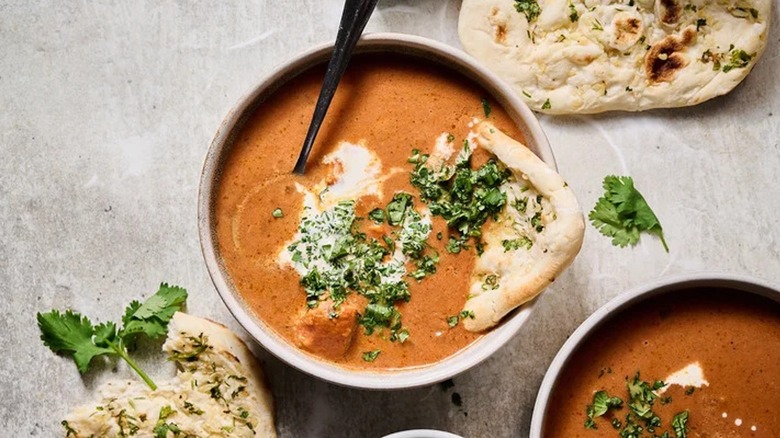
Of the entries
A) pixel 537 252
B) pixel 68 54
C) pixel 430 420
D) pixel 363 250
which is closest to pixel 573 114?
pixel 537 252

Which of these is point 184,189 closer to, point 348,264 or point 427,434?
point 348,264

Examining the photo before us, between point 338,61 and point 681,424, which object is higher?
point 338,61

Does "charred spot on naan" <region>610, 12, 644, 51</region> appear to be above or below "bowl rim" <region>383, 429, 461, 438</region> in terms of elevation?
above

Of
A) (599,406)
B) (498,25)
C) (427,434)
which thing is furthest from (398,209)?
(599,406)

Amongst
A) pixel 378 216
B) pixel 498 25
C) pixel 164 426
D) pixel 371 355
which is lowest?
pixel 164 426

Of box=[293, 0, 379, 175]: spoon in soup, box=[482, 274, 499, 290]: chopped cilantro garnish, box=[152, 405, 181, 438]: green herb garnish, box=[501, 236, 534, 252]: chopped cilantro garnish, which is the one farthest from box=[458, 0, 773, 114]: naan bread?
box=[152, 405, 181, 438]: green herb garnish

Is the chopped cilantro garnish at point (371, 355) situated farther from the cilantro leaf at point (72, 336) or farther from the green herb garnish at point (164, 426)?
the cilantro leaf at point (72, 336)

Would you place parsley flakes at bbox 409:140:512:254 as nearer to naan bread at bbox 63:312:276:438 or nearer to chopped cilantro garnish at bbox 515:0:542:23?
chopped cilantro garnish at bbox 515:0:542:23
